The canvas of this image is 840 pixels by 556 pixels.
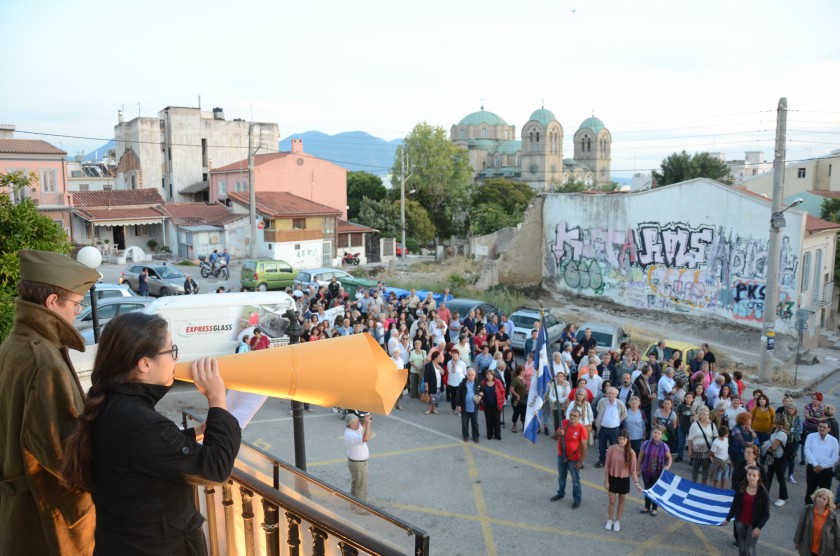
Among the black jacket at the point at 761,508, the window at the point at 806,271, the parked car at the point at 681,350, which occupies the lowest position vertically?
the black jacket at the point at 761,508

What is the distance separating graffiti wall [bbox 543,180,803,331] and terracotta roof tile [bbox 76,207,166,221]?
26.8m

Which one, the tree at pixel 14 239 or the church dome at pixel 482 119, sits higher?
the church dome at pixel 482 119

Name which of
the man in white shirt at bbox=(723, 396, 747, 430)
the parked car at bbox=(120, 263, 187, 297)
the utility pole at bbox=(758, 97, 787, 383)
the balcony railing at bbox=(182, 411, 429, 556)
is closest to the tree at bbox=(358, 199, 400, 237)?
the parked car at bbox=(120, 263, 187, 297)

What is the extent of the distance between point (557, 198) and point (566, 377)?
754 inches

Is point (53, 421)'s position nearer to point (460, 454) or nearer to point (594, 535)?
point (594, 535)

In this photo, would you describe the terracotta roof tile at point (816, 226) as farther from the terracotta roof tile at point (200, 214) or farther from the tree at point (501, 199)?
the terracotta roof tile at point (200, 214)

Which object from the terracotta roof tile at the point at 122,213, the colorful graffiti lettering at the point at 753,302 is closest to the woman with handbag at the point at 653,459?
the colorful graffiti lettering at the point at 753,302

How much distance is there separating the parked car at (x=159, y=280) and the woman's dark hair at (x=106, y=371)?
2563 cm

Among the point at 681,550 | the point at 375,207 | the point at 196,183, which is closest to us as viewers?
the point at 681,550

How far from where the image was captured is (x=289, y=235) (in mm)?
40281

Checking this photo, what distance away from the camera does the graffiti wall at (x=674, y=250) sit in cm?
2417

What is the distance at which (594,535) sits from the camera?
9.38 metres

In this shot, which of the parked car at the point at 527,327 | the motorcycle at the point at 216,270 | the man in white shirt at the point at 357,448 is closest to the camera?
the man in white shirt at the point at 357,448

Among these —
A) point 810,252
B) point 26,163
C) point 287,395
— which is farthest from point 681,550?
point 26,163
